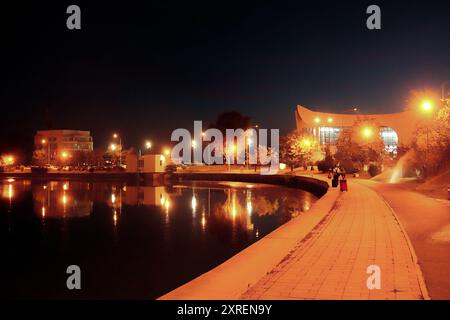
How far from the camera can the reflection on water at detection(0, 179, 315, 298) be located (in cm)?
1146

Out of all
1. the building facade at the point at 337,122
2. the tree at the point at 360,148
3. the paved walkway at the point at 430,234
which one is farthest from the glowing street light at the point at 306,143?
the paved walkway at the point at 430,234

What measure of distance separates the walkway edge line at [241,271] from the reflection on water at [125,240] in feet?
7.21

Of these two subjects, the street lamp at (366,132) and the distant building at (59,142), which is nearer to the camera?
the street lamp at (366,132)

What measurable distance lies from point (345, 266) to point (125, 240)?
10902 millimetres

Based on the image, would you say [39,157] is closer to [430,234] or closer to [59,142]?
[59,142]

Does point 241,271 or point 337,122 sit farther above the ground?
point 337,122

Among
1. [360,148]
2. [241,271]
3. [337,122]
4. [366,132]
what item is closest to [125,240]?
[241,271]

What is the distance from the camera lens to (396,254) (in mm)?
9312

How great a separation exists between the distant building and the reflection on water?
3498 inches

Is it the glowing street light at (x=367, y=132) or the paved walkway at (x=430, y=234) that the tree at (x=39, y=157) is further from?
the paved walkway at (x=430, y=234)

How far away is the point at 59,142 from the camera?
121 meters

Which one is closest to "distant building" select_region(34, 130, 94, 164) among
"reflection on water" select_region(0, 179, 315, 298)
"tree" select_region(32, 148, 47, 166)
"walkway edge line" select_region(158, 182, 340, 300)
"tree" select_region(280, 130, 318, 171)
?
"tree" select_region(32, 148, 47, 166)

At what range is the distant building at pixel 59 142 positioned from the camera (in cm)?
11594

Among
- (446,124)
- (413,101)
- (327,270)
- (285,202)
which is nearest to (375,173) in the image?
(413,101)
